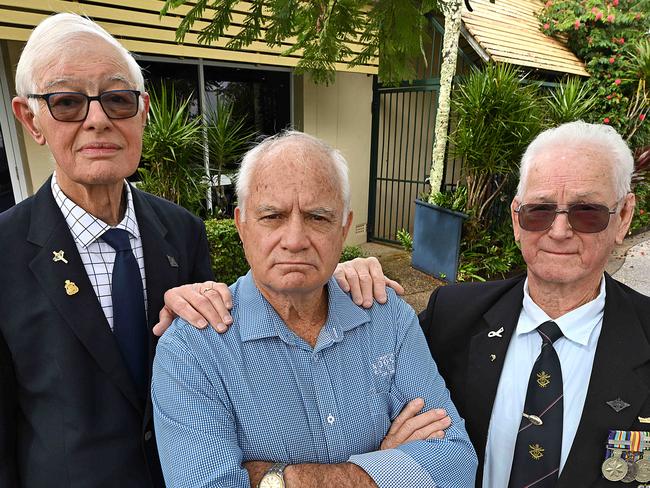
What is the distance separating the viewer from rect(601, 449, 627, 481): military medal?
55.5 inches

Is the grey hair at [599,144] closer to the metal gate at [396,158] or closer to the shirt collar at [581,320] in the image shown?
the shirt collar at [581,320]

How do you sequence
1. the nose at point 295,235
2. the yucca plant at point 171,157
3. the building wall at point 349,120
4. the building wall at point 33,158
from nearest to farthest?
1. the nose at point 295,235
2. the building wall at point 33,158
3. the yucca plant at point 171,157
4. the building wall at point 349,120

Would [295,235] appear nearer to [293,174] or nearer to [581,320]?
[293,174]

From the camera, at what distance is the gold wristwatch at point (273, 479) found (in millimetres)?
1145

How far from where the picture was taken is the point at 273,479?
1.15 meters

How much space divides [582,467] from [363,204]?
22.4ft

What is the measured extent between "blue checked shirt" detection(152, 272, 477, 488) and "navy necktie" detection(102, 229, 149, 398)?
0.26 metres

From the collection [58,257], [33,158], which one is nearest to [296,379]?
[58,257]

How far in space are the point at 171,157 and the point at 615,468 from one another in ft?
14.5

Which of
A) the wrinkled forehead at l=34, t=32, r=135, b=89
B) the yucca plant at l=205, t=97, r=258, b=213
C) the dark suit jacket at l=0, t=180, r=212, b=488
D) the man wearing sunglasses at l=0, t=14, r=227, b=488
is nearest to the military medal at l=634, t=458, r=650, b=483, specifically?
the man wearing sunglasses at l=0, t=14, r=227, b=488

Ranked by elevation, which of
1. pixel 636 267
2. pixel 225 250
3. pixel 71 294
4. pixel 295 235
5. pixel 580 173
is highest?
pixel 580 173

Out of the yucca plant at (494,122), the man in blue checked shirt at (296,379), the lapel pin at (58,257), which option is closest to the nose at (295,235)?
the man in blue checked shirt at (296,379)

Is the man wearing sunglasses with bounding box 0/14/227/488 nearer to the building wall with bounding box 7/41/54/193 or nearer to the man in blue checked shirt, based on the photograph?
the man in blue checked shirt

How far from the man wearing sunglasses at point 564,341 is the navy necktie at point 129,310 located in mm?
740
